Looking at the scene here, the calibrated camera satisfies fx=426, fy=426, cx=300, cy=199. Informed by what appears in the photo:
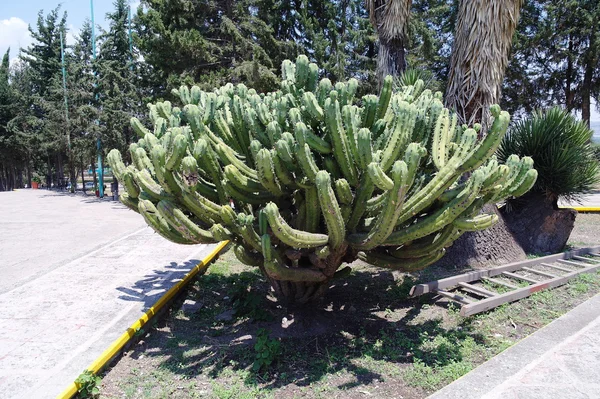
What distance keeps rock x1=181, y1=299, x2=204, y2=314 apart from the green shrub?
222 inches

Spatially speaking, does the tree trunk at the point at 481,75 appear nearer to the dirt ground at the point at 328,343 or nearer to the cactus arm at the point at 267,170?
the dirt ground at the point at 328,343

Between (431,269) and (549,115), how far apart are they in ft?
11.6

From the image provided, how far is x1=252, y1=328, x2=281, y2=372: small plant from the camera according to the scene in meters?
3.81

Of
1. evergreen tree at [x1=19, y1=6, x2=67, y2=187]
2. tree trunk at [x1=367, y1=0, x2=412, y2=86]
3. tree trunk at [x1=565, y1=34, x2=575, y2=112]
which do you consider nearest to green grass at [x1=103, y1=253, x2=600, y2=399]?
tree trunk at [x1=367, y1=0, x2=412, y2=86]

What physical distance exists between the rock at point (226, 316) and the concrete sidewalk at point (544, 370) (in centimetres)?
259

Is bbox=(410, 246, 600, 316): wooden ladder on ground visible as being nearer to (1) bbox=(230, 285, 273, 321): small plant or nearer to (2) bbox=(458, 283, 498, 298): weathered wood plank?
(2) bbox=(458, 283, 498, 298): weathered wood plank

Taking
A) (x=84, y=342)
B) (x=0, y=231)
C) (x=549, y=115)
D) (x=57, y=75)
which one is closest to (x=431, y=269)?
(x=549, y=115)

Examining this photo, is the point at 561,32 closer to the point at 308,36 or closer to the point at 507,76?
the point at 507,76

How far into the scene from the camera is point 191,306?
18.3ft

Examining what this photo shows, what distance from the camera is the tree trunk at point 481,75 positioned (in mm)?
6125

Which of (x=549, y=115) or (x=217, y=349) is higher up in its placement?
(x=549, y=115)

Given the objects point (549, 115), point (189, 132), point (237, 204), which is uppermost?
point (549, 115)

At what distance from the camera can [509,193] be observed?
406 centimetres

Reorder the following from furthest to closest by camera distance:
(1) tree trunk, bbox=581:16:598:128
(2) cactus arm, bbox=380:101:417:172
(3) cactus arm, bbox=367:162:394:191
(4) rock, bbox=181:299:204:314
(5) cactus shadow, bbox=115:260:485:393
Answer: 1. (1) tree trunk, bbox=581:16:598:128
2. (4) rock, bbox=181:299:204:314
3. (5) cactus shadow, bbox=115:260:485:393
4. (2) cactus arm, bbox=380:101:417:172
5. (3) cactus arm, bbox=367:162:394:191
